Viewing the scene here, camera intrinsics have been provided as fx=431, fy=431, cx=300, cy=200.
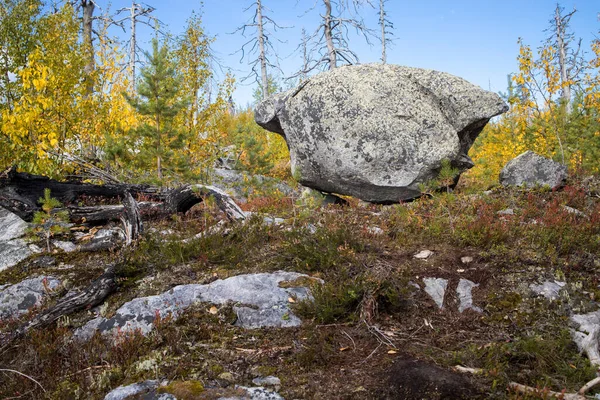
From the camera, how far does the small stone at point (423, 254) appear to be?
5.80 m

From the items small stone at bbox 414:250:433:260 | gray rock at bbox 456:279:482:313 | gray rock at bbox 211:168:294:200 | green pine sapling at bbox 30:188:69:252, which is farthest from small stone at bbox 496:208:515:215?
green pine sapling at bbox 30:188:69:252

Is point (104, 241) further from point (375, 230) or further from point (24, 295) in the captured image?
point (375, 230)

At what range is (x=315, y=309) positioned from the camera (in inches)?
179

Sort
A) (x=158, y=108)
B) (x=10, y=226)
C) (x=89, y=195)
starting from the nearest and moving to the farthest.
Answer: (x=10, y=226), (x=89, y=195), (x=158, y=108)

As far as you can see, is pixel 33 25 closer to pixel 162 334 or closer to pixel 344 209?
pixel 344 209

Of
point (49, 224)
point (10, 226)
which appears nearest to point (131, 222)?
point (49, 224)

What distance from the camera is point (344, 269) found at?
5.18m

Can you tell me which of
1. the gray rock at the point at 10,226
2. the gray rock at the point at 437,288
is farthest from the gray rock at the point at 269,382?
the gray rock at the point at 10,226

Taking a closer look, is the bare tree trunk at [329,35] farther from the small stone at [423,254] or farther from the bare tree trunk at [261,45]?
the small stone at [423,254]

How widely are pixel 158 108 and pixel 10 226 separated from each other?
5.44 metres

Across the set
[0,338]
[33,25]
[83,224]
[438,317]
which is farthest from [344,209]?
[33,25]

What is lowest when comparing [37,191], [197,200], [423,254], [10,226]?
[423,254]

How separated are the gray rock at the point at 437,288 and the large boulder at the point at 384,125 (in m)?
4.15

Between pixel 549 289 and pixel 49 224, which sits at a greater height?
pixel 49 224
